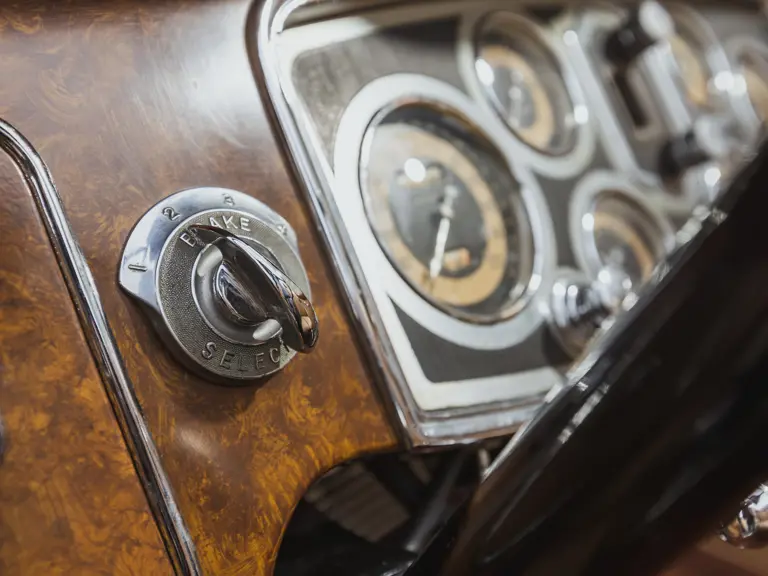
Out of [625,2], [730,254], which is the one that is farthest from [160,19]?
[625,2]

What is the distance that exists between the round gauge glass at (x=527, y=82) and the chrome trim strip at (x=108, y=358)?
708 millimetres

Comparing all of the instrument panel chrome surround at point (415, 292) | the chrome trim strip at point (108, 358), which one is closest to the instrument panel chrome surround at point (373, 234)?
the instrument panel chrome surround at point (415, 292)

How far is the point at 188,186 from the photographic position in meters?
0.67

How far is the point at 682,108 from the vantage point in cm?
139

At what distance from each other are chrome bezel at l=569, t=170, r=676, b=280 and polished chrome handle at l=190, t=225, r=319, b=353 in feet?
1.94

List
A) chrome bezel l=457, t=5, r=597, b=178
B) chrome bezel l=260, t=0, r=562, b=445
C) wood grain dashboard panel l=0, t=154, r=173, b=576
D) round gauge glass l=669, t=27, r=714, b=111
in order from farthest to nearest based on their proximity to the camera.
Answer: round gauge glass l=669, t=27, r=714, b=111, chrome bezel l=457, t=5, r=597, b=178, chrome bezel l=260, t=0, r=562, b=445, wood grain dashboard panel l=0, t=154, r=173, b=576

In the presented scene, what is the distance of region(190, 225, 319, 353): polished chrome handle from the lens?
56 centimetres

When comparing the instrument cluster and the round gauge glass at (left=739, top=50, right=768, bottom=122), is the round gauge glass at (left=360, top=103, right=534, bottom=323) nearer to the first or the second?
the instrument cluster

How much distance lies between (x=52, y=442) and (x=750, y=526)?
58 cm

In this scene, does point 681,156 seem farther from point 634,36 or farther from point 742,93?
point 742,93

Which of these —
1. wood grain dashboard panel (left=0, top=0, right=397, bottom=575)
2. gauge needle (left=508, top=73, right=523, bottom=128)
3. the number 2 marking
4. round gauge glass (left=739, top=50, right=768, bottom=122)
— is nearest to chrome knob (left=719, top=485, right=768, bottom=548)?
wood grain dashboard panel (left=0, top=0, right=397, bottom=575)

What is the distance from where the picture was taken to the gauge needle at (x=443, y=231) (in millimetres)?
922

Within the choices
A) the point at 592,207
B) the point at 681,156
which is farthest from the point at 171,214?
the point at 681,156

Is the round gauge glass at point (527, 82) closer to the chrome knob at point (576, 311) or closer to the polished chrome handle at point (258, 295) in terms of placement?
the chrome knob at point (576, 311)
